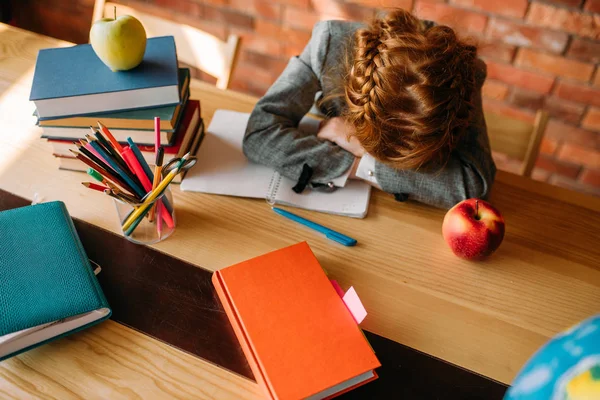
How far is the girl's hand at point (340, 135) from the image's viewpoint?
1.02m

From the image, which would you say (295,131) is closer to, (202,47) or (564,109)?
(202,47)

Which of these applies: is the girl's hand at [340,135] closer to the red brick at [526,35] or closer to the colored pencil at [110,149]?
the colored pencil at [110,149]

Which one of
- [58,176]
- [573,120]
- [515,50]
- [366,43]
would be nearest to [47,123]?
[58,176]

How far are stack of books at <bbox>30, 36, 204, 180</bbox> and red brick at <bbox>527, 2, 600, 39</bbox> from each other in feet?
3.55

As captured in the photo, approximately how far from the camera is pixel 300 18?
1.82 m

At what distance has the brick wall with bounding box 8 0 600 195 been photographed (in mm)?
1532

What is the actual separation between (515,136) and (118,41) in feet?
2.58

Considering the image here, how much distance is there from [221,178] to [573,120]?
1.24 metres

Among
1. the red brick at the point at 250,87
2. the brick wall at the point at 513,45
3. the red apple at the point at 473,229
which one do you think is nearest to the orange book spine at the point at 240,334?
the red apple at the point at 473,229

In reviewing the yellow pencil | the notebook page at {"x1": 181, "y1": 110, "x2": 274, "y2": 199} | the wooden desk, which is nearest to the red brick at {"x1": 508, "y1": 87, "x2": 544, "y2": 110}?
the wooden desk

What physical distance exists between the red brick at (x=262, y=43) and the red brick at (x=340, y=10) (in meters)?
0.21

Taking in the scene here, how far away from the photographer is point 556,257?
2.95 ft

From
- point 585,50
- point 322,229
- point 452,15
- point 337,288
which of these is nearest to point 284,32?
point 452,15

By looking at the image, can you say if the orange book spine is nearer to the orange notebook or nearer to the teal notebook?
the orange notebook
